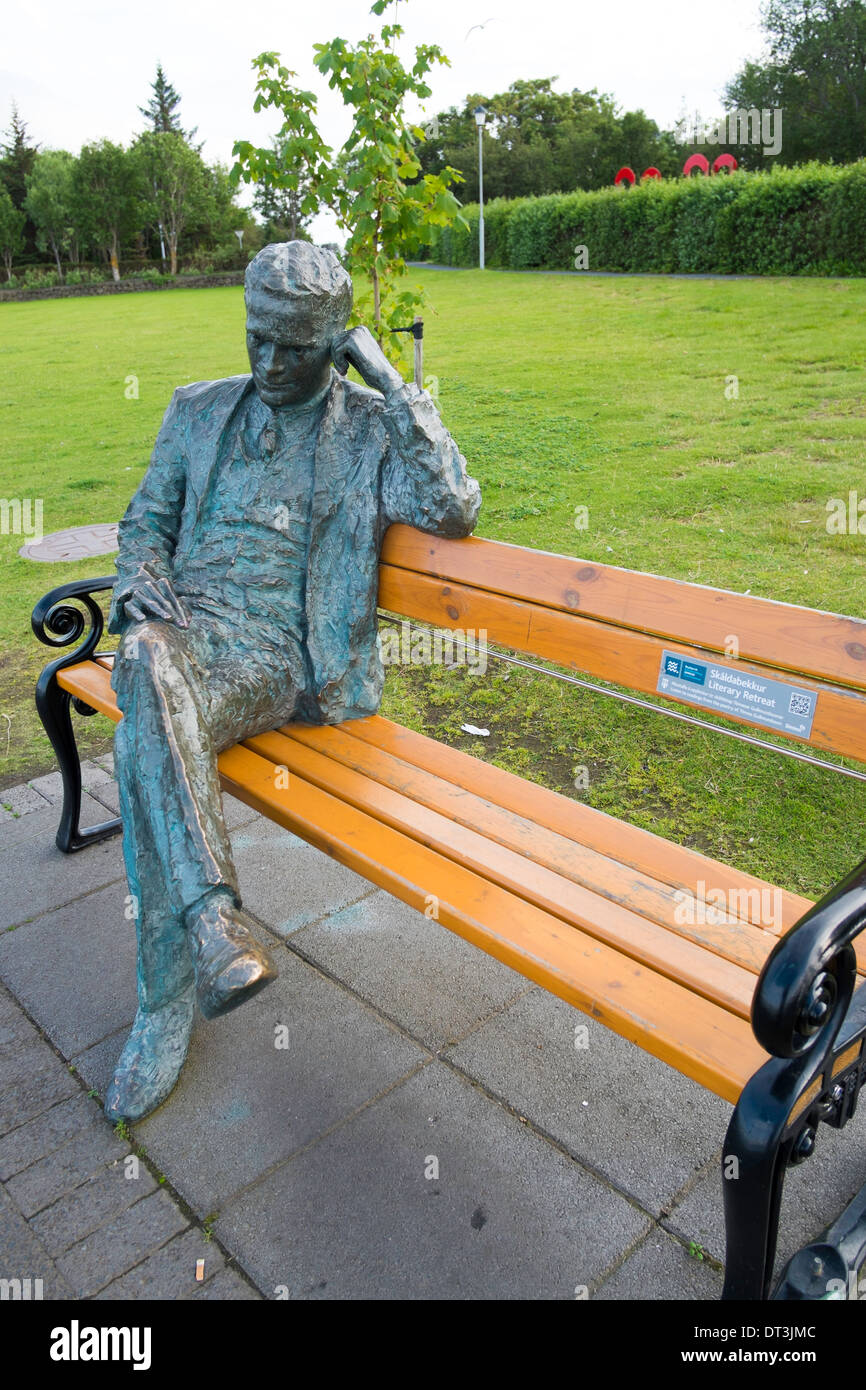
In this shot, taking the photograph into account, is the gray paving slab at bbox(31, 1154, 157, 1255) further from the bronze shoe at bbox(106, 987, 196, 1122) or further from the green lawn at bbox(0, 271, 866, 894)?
the green lawn at bbox(0, 271, 866, 894)

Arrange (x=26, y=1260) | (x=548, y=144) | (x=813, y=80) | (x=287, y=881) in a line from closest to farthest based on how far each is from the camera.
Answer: (x=26, y=1260)
(x=287, y=881)
(x=813, y=80)
(x=548, y=144)

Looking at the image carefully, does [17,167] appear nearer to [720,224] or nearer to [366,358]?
[720,224]

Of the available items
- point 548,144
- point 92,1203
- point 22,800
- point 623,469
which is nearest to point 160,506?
point 22,800

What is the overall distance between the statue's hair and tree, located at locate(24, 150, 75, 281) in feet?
143

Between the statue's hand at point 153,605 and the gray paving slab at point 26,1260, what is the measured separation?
135cm

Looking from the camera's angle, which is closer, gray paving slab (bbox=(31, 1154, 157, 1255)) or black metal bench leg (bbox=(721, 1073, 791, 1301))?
black metal bench leg (bbox=(721, 1073, 791, 1301))

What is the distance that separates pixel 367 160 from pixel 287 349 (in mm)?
2205

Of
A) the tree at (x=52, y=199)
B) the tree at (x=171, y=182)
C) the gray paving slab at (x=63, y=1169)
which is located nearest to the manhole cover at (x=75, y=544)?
the gray paving slab at (x=63, y=1169)

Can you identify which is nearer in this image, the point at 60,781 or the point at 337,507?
the point at 337,507

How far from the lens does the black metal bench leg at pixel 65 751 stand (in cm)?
329

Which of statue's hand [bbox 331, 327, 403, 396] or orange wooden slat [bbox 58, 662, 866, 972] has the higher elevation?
statue's hand [bbox 331, 327, 403, 396]

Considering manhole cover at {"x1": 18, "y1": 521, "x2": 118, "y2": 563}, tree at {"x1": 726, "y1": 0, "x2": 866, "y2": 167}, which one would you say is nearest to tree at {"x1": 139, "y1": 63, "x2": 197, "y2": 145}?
tree at {"x1": 726, "y1": 0, "x2": 866, "y2": 167}

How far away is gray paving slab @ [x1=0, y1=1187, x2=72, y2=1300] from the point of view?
6.41 ft

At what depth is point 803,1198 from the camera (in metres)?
2.09
